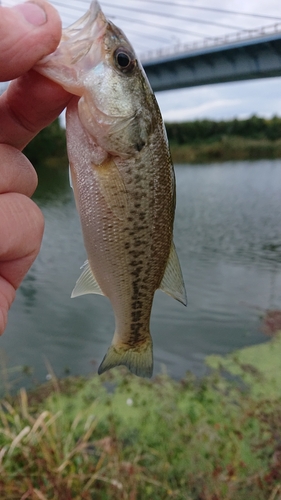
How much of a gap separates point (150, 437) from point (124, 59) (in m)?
4.70

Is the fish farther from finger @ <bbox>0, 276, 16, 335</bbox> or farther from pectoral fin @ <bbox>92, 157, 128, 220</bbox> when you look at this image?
finger @ <bbox>0, 276, 16, 335</bbox>

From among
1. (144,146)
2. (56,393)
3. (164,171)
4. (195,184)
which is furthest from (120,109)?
(195,184)

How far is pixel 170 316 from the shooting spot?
32.3ft

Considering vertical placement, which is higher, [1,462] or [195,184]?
[1,462]

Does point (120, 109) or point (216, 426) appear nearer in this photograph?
point (120, 109)

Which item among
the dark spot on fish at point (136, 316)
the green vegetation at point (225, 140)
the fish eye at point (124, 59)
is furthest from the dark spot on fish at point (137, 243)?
the green vegetation at point (225, 140)

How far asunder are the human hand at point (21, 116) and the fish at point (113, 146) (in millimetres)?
106

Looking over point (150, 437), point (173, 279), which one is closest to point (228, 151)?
point (150, 437)

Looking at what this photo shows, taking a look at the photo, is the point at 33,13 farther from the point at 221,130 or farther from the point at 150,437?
the point at 221,130

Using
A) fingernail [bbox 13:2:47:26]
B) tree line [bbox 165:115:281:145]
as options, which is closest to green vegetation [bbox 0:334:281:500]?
fingernail [bbox 13:2:47:26]

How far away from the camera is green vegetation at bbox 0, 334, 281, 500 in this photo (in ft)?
11.9

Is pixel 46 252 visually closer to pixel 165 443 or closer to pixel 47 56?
pixel 165 443

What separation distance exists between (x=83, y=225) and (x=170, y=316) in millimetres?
8192

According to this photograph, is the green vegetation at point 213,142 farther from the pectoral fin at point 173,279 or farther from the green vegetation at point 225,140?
the pectoral fin at point 173,279
